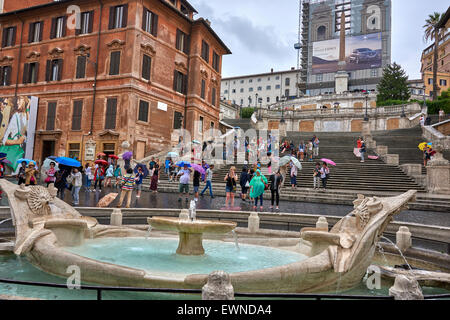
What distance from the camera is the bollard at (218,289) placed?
2729 mm

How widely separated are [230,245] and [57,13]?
30.1 meters

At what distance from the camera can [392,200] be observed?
4758 mm

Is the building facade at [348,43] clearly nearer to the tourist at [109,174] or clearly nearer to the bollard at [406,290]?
the tourist at [109,174]

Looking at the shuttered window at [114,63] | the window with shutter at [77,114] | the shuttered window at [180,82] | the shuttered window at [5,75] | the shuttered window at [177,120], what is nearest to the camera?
the shuttered window at [114,63]

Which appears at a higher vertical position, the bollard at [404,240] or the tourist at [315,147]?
the tourist at [315,147]

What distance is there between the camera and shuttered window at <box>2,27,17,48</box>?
30.6 m

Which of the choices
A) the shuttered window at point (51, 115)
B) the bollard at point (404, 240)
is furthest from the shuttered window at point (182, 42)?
the bollard at point (404, 240)

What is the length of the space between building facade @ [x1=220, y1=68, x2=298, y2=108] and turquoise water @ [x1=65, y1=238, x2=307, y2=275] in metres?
76.2

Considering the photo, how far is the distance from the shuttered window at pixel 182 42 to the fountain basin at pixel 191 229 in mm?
27053

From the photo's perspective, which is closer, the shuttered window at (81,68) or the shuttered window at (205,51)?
the shuttered window at (81,68)

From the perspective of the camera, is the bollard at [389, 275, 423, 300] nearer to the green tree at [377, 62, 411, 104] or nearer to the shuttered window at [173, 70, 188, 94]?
the shuttered window at [173, 70, 188, 94]

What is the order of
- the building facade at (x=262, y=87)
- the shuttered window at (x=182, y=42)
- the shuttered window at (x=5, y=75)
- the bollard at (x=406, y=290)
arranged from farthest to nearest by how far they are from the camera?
the building facade at (x=262, y=87) < the shuttered window at (x=5, y=75) < the shuttered window at (x=182, y=42) < the bollard at (x=406, y=290)
